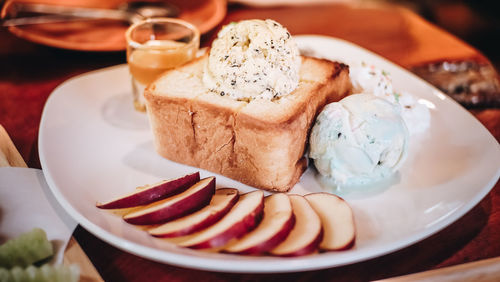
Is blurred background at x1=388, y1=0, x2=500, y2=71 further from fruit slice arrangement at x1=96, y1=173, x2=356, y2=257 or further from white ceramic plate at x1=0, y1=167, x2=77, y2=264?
white ceramic plate at x1=0, y1=167, x2=77, y2=264

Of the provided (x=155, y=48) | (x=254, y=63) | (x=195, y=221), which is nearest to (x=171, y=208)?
(x=195, y=221)

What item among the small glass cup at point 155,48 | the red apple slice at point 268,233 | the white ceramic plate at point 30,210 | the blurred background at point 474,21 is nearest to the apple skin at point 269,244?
the red apple slice at point 268,233

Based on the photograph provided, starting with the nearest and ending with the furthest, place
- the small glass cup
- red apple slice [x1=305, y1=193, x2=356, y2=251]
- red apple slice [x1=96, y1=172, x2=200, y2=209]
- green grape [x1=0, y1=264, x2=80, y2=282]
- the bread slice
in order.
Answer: green grape [x1=0, y1=264, x2=80, y2=282], red apple slice [x1=305, y1=193, x2=356, y2=251], red apple slice [x1=96, y1=172, x2=200, y2=209], the bread slice, the small glass cup

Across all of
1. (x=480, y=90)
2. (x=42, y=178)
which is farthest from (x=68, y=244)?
(x=480, y=90)

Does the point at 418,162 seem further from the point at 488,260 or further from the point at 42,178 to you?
the point at 42,178

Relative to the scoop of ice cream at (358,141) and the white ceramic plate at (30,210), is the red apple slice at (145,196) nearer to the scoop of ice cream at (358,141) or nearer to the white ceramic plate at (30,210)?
the white ceramic plate at (30,210)

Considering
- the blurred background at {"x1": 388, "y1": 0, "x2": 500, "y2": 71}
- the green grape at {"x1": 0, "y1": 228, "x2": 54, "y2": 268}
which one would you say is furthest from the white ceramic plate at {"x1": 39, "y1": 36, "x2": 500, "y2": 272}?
the blurred background at {"x1": 388, "y1": 0, "x2": 500, "y2": 71}

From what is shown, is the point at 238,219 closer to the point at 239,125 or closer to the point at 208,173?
the point at 239,125
